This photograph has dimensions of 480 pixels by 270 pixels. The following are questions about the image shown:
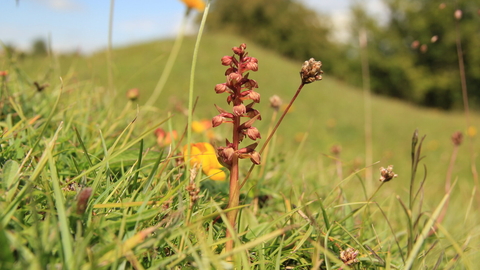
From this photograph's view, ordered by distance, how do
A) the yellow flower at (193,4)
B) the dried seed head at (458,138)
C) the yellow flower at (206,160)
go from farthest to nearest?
the yellow flower at (193,4) < the dried seed head at (458,138) < the yellow flower at (206,160)

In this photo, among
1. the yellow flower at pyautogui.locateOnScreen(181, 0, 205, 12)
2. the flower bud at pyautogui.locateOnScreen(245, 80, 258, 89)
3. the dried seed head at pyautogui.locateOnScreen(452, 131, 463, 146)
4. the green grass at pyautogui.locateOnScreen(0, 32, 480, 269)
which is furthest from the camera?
the yellow flower at pyautogui.locateOnScreen(181, 0, 205, 12)

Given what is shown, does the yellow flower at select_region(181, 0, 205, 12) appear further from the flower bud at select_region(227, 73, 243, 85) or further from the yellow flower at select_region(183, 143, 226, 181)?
the flower bud at select_region(227, 73, 243, 85)

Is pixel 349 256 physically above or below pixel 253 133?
below

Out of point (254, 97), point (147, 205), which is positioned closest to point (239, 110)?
point (254, 97)

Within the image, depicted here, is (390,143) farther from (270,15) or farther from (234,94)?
(270,15)

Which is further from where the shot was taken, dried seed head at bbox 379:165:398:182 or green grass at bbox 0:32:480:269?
dried seed head at bbox 379:165:398:182

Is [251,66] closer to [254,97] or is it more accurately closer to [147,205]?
[254,97]

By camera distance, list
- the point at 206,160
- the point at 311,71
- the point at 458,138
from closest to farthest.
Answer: the point at 311,71, the point at 206,160, the point at 458,138

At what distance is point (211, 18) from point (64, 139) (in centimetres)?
2629

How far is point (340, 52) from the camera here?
24562 millimetres

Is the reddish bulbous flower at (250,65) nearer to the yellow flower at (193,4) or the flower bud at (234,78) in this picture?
the flower bud at (234,78)

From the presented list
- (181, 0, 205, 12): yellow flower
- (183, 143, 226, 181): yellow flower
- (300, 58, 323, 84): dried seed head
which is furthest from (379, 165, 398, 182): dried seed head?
(181, 0, 205, 12): yellow flower

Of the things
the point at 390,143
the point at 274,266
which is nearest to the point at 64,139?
the point at 274,266

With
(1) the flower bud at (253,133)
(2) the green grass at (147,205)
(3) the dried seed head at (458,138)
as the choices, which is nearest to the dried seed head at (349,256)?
(2) the green grass at (147,205)
